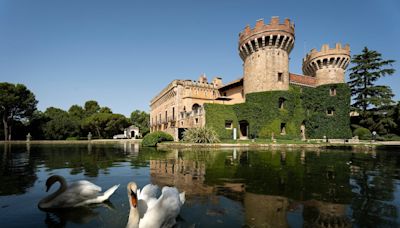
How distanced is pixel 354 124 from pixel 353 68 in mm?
9198

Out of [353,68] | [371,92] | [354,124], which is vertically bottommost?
[354,124]

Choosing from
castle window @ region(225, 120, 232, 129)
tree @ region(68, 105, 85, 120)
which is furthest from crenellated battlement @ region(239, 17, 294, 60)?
tree @ region(68, 105, 85, 120)

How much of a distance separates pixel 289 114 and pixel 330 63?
40.8 feet

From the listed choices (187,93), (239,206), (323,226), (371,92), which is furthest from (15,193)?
(371,92)

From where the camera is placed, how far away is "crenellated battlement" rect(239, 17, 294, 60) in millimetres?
30938

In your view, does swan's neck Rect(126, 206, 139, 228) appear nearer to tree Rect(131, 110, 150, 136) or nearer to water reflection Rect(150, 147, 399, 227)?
water reflection Rect(150, 147, 399, 227)

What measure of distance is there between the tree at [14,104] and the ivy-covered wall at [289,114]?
43.3 metres

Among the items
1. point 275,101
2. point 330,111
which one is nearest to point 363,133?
point 330,111

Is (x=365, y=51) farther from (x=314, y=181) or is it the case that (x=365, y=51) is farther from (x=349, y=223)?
(x=349, y=223)

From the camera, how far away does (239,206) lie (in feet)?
15.0

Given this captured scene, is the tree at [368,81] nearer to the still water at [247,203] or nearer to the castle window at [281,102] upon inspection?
the castle window at [281,102]

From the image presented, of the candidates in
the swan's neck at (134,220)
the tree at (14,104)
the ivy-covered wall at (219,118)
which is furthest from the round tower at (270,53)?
the tree at (14,104)

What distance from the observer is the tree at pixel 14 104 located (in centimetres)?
4588

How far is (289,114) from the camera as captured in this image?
31.2 metres
